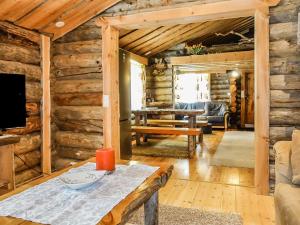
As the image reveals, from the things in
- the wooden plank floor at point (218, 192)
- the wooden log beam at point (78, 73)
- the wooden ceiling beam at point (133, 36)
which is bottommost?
the wooden plank floor at point (218, 192)

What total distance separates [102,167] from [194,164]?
9.79ft

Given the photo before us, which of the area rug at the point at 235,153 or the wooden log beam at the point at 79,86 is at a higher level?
the wooden log beam at the point at 79,86

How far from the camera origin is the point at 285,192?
166 cm

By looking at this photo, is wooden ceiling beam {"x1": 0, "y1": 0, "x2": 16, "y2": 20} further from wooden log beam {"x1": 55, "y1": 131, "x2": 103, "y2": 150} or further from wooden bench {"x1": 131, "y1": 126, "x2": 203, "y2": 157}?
wooden bench {"x1": 131, "y1": 126, "x2": 203, "y2": 157}

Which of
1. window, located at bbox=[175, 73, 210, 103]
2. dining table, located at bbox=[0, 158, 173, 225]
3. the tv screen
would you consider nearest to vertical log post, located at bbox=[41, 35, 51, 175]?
the tv screen

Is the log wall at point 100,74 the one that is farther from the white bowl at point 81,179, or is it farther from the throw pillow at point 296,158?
the white bowl at point 81,179

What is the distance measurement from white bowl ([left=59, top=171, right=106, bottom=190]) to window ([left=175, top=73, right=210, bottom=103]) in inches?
359

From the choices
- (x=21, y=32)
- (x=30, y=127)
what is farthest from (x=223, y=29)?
(x=30, y=127)

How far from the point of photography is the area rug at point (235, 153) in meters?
4.35

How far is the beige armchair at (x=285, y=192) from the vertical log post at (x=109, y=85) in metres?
2.07

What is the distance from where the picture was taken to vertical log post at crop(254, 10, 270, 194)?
279 cm

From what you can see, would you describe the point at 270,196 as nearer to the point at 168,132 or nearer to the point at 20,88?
the point at 168,132

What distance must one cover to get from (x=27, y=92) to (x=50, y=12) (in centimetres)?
108

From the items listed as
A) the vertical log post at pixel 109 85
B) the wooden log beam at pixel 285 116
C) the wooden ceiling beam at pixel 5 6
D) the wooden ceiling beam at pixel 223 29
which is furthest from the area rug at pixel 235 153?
the wooden ceiling beam at pixel 5 6
